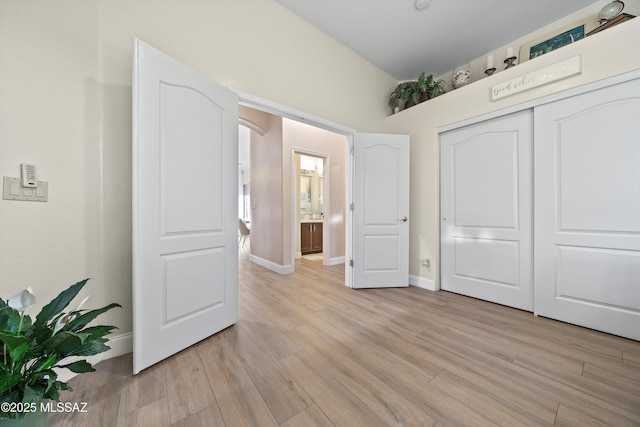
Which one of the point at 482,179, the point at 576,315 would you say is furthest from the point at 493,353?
the point at 482,179

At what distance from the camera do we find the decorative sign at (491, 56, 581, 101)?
207cm

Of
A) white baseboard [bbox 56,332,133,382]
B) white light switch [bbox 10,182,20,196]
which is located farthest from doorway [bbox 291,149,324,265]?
white light switch [bbox 10,182,20,196]

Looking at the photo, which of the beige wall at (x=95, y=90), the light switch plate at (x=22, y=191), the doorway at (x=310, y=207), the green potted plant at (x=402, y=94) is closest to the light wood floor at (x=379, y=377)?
the beige wall at (x=95, y=90)

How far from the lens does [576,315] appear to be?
208 cm

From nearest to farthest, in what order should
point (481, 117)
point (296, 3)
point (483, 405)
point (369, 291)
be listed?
1. point (483, 405)
2. point (296, 3)
3. point (481, 117)
4. point (369, 291)

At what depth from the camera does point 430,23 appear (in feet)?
8.75

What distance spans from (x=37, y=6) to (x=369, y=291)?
3.61 meters

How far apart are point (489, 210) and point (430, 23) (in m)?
2.22

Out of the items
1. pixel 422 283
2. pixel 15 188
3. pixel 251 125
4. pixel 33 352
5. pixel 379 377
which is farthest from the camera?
pixel 251 125

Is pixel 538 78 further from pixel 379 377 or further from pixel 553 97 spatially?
pixel 379 377

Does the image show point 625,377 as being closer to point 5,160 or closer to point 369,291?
point 369,291

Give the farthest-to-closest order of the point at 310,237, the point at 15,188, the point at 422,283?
the point at 310,237 → the point at 422,283 → the point at 15,188

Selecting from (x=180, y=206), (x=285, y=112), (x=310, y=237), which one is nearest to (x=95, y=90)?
(x=180, y=206)

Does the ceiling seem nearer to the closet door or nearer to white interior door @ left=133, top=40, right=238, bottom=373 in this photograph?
the closet door
